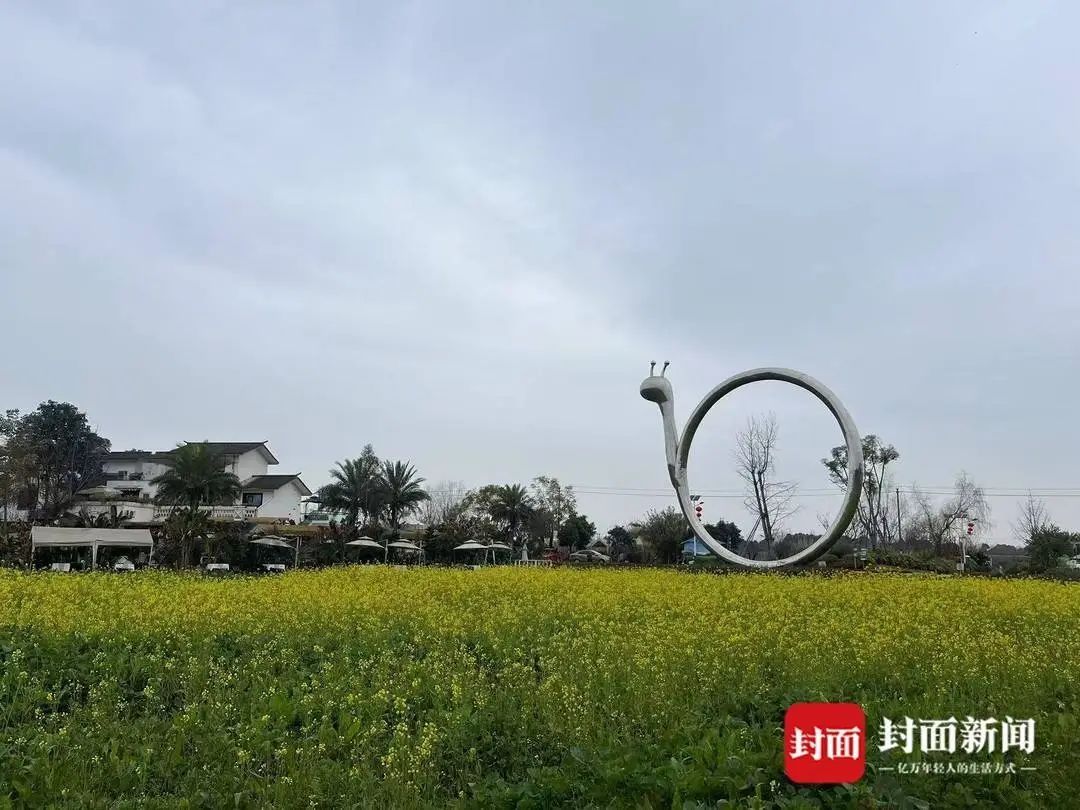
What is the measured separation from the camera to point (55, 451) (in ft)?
144

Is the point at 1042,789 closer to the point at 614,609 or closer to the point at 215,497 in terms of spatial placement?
the point at 614,609

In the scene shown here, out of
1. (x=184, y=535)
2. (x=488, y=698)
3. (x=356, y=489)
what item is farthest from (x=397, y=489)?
(x=488, y=698)

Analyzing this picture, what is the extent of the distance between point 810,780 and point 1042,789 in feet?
3.64

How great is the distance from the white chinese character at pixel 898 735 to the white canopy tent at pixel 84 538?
2010cm

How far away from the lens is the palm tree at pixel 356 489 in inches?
1467

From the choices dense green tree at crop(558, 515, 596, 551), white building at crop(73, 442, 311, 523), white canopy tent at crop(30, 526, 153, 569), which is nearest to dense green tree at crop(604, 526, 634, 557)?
dense green tree at crop(558, 515, 596, 551)

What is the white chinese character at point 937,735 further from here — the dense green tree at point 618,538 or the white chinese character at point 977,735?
the dense green tree at point 618,538

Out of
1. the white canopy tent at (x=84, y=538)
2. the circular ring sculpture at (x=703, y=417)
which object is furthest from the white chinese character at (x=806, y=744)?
the white canopy tent at (x=84, y=538)

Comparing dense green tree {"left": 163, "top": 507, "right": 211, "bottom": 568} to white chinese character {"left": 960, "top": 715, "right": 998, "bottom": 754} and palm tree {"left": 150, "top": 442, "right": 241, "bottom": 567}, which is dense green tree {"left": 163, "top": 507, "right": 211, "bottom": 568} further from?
white chinese character {"left": 960, "top": 715, "right": 998, "bottom": 754}

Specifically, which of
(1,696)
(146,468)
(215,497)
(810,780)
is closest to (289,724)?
(1,696)

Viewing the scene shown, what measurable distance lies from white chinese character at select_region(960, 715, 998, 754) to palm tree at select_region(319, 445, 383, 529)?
113ft

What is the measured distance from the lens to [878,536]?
128 ft

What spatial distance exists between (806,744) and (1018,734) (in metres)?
1.32

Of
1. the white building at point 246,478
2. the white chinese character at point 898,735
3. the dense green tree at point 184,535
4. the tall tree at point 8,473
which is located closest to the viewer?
the white chinese character at point 898,735
